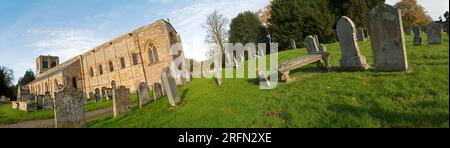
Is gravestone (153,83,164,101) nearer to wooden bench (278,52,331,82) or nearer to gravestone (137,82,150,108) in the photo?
gravestone (137,82,150,108)

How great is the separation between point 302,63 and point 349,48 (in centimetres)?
154

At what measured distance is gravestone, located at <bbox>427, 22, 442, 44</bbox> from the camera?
43.7 feet

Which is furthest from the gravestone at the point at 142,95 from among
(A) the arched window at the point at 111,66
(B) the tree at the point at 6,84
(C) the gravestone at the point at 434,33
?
(B) the tree at the point at 6,84

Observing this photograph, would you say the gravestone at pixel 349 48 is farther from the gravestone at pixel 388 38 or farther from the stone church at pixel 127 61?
the stone church at pixel 127 61

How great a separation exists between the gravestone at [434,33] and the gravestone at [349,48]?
662 cm

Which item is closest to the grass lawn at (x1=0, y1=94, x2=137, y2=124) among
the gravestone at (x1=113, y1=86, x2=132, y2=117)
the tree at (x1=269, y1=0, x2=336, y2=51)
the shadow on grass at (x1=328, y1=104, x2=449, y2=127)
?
the gravestone at (x1=113, y1=86, x2=132, y2=117)

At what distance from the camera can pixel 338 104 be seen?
5973mm

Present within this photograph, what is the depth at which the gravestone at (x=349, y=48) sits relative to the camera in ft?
30.3

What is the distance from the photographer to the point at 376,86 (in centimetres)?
682

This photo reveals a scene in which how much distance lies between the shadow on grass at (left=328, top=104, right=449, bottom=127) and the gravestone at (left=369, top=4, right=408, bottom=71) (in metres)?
3.38

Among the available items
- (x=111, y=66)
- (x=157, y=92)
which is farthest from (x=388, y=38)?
(x=111, y=66)

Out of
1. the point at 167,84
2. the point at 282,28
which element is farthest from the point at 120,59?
the point at 167,84
